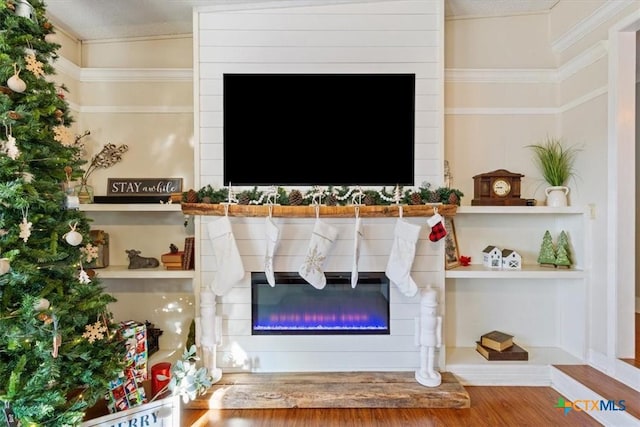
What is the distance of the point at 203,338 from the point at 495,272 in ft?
6.95

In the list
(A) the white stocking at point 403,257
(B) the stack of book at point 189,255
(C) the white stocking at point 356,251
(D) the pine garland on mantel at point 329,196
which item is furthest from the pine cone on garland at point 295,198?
(B) the stack of book at point 189,255

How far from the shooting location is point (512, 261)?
2.49 m

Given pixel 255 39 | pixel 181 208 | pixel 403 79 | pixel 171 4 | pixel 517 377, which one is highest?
pixel 171 4

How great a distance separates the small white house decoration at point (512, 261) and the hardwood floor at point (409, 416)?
89 cm

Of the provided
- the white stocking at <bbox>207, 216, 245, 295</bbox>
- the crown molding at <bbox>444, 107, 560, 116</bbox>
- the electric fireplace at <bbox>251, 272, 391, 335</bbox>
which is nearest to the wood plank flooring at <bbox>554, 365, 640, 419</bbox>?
the electric fireplace at <bbox>251, 272, 391, 335</bbox>

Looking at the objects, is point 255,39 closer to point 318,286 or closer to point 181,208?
point 181,208

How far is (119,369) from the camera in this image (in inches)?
63.8

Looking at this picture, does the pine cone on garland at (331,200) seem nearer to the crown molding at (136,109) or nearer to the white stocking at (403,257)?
the white stocking at (403,257)

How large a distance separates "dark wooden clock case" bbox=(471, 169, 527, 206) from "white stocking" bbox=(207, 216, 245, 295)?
6.05 ft

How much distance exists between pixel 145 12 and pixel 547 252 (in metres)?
3.50

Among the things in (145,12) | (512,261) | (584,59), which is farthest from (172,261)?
(584,59)

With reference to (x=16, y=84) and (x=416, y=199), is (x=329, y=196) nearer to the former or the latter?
(x=416, y=199)

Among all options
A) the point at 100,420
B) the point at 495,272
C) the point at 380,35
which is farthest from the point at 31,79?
the point at 495,272

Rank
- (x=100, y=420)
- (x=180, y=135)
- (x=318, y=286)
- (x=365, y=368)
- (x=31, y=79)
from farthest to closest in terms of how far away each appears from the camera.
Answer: (x=180, y=135) < (x=365, y=368) < (x=318, y=286) < (x=100, y=420) < (x=31, y=79)
